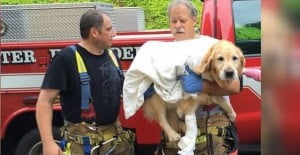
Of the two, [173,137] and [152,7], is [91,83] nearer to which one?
[173,137]

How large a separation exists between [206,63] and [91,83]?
682 mm

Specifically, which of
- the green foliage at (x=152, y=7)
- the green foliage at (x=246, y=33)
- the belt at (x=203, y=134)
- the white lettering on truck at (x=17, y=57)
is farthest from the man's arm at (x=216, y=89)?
the green foliage at (x=152, y=7)

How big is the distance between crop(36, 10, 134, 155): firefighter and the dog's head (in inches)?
24.0

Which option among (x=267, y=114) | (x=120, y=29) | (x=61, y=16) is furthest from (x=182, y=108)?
(x=120, y=29)

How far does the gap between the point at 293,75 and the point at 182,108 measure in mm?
1634

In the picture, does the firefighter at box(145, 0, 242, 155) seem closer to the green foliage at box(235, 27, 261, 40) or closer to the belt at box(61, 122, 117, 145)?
the belt at box(61, 122, 117, 145)

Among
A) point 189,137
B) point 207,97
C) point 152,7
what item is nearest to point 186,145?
point 189,137

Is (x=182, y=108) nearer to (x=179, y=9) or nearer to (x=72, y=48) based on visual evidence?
(x=179, y=9)

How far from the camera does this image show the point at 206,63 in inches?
111

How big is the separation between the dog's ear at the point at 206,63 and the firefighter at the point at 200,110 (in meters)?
0.04

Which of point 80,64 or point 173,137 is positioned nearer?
point 173,137

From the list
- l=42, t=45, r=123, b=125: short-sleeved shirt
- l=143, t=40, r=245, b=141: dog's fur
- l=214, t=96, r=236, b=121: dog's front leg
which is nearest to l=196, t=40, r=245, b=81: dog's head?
l=143, t=40, r=245, b=141: dog's fur

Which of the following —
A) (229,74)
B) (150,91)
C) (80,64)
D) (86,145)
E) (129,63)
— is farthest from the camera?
(129,63)

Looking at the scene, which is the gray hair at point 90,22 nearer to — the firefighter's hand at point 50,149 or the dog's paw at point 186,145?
the firefighter's hand at point 50,149
